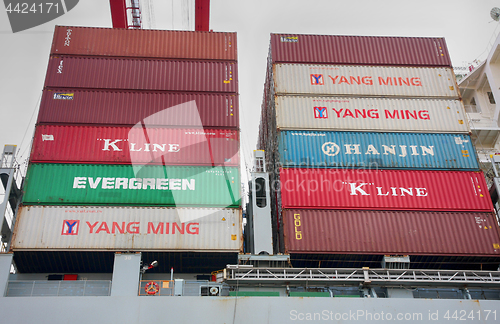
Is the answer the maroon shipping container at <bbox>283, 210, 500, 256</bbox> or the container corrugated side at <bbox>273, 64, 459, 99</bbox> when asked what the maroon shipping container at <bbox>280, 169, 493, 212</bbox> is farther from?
the container corrugated side at <bbox>273, 64, 459, 99</bbox>

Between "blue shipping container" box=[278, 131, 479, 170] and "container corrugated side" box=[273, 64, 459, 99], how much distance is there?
2.89 metres

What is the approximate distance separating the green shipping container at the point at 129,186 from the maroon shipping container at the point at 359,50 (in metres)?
8.83

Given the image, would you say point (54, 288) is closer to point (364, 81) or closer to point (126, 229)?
point (126, 229)

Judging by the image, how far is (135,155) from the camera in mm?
20016

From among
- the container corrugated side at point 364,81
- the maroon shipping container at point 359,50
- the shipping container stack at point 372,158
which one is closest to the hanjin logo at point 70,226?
the shipping container stack at point 372,158

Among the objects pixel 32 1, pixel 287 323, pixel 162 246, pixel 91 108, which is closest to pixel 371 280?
pixel 287 323

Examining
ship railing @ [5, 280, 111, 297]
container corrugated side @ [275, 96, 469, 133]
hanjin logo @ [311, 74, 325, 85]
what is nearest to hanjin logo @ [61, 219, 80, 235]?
ship railing @ [5, 280, 111, 297]

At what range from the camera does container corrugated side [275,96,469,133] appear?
72.7 feet

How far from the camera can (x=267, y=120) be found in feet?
88.7

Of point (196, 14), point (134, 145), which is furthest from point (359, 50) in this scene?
point (134, 145)

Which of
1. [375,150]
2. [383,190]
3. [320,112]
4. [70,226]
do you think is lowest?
[70,226]

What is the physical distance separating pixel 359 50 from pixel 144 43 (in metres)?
12.5

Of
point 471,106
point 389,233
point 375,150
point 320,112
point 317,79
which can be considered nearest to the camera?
point 389,233

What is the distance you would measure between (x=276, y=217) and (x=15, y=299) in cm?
1185
